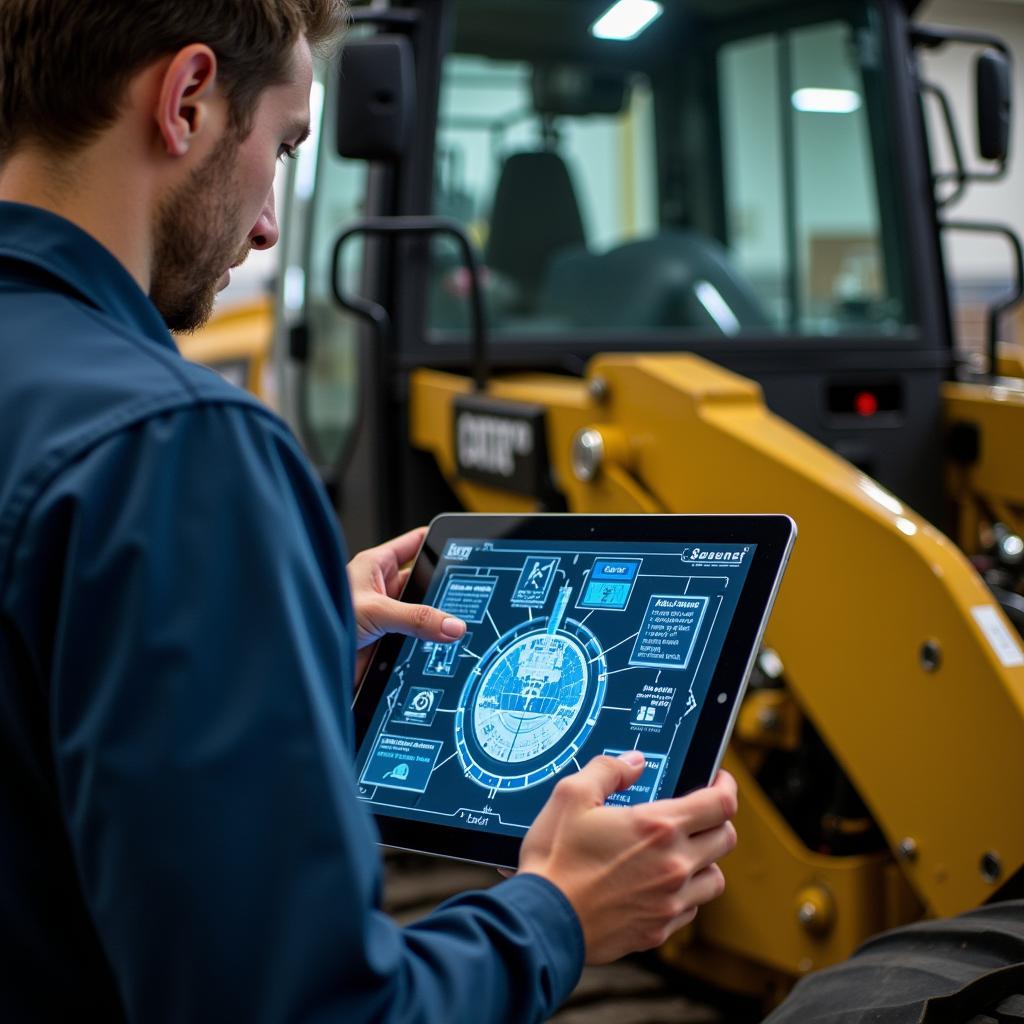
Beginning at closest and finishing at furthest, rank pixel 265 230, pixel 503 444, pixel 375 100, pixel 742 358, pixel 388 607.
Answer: pixel 265 230, pixel 388 607, pixel 375 100, pixel 503 444, pixel 742 358

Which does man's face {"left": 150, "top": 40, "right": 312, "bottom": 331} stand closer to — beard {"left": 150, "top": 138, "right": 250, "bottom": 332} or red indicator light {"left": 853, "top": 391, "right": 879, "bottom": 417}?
beard {"left": 150, "top": 138, "right": 250, "bottom": 332}

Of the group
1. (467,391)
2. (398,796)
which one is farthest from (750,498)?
(398,796)

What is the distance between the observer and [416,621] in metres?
1.46

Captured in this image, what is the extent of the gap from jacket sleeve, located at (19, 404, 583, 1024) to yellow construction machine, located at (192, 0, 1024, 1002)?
56.1 inches

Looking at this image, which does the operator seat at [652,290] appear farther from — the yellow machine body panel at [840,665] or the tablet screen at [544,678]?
the tablet screen at [544,678]

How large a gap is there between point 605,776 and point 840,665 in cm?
133

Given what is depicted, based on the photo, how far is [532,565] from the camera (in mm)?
1513

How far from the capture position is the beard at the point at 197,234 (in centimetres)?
105

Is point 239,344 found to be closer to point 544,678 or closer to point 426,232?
point 426,232

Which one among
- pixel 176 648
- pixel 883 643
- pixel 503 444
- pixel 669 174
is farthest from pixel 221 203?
pixel 669 174

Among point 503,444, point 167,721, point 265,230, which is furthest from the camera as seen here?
point 503,444

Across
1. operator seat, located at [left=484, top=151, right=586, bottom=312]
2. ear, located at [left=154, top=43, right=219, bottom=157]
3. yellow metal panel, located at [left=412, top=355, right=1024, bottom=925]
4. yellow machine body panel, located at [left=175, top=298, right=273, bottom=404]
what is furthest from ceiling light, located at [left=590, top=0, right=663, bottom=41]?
ear, located at [left=154, top=43, right=219, bottom=157]

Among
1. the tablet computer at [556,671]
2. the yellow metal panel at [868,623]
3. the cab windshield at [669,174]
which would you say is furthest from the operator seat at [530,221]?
the tablet computer at [556,671]

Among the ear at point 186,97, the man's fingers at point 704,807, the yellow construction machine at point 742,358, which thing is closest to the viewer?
the ear at point 186,97
